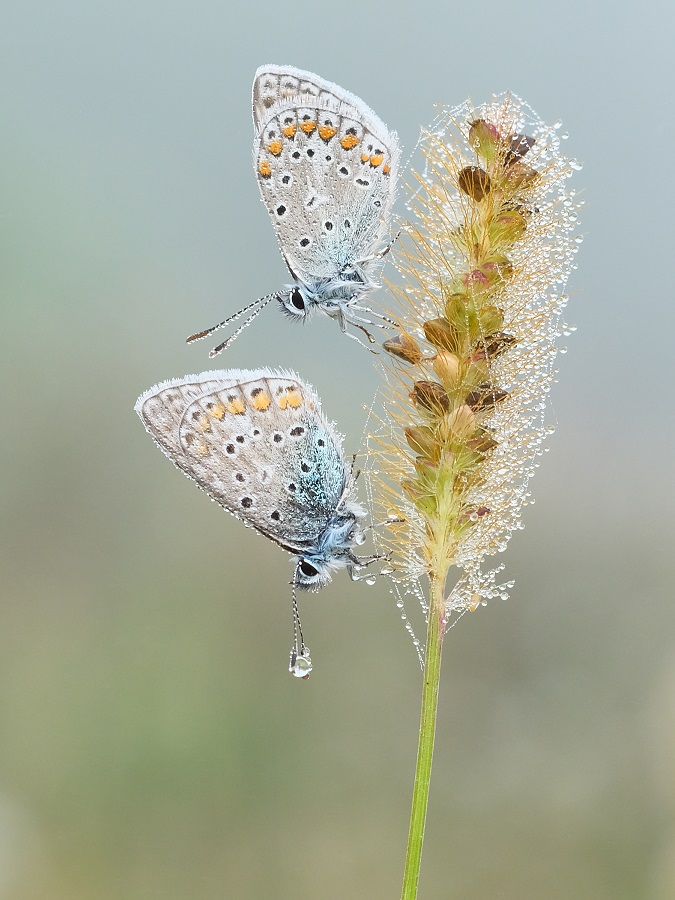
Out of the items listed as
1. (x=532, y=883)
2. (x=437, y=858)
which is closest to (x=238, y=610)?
(x=437, y=858)

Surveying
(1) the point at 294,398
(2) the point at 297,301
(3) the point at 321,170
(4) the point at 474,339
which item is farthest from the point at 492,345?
(3) the point at 321,170

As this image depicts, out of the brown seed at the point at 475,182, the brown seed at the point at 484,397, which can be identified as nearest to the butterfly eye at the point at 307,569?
the brown seed at the point at 484,397

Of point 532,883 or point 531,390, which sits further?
point 532,883

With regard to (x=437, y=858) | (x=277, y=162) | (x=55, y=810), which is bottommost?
(x=55, y=810)

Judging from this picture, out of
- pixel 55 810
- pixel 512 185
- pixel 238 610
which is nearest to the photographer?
pixel 512 185

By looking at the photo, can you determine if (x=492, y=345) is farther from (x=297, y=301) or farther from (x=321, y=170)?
(x=321, y=170)

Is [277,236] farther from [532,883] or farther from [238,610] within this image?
[532,883]

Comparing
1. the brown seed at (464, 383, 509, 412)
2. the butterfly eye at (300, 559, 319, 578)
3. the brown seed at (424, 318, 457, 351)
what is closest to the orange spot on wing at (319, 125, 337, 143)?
the brown seed at (424, 318, 457, 351)
